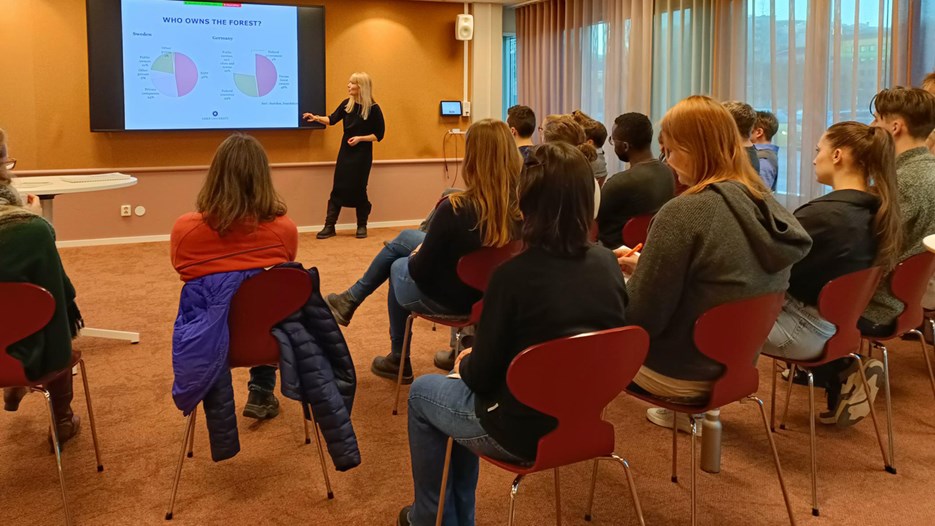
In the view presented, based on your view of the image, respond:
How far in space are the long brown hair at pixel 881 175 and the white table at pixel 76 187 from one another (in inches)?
130

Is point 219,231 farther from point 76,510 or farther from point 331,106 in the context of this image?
point 331,106

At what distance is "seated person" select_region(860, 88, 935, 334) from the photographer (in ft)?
9.68

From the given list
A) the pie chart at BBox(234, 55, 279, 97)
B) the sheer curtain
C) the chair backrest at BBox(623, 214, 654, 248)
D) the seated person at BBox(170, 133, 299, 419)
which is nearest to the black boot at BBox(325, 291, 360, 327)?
the seated person at BBox(170, 133, 299, 419)

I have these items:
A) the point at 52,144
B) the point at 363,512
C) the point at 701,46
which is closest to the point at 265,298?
the point at 363,512

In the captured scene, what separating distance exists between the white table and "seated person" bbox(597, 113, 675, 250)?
2400 millimetres

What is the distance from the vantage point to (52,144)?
7246mm

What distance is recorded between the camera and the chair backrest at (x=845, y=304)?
2477mm

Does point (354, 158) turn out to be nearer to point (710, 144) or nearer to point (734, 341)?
point (710, 144)

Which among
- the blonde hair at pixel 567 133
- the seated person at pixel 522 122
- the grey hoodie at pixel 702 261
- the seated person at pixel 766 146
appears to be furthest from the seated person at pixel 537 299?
the seated person at pixel 766 146

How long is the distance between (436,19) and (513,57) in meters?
1.24

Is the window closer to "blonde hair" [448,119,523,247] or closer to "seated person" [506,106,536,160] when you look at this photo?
"seated person" [506,106,536,160]

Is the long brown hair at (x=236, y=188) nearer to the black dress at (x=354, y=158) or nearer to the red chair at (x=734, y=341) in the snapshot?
the red chair at (x=734, y=341)

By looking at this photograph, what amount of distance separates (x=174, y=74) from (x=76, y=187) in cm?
389

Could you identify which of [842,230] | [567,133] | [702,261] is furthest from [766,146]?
[702,261]
